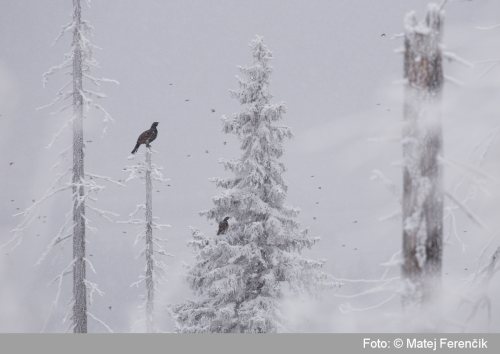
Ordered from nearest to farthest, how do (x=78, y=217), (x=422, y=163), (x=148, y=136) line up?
1. (x=422, y=163)
2. (x=78, y=217)
3. (x=148, y=136)

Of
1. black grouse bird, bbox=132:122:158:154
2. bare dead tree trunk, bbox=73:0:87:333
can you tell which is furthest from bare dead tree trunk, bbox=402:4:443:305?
black grouse bird, bbox=132:122:158:154

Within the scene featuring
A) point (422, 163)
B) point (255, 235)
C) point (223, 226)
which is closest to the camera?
point (422, 163)

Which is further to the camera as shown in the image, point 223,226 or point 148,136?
point 148,136

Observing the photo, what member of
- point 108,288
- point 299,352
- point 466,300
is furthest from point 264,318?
point 108,288

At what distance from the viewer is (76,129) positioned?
43.1 ft

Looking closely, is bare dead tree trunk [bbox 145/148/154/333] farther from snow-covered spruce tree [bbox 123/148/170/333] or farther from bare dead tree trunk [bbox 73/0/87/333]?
bare dead tree trunk [bbox 73/0/87/333]

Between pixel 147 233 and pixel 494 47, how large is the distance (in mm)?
13657

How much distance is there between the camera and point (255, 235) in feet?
44.1

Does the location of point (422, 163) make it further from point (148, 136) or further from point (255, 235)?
point (148, 136)

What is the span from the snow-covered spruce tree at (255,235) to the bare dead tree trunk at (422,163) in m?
8.13

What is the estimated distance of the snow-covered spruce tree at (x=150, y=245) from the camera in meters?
17.4

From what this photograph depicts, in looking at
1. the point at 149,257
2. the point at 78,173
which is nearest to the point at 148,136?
the point at 78,173

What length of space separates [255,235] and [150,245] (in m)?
5.76

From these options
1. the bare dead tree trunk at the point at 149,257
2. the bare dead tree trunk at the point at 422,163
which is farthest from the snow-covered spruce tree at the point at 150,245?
the bare dead tree trunk at the point at 422,163
